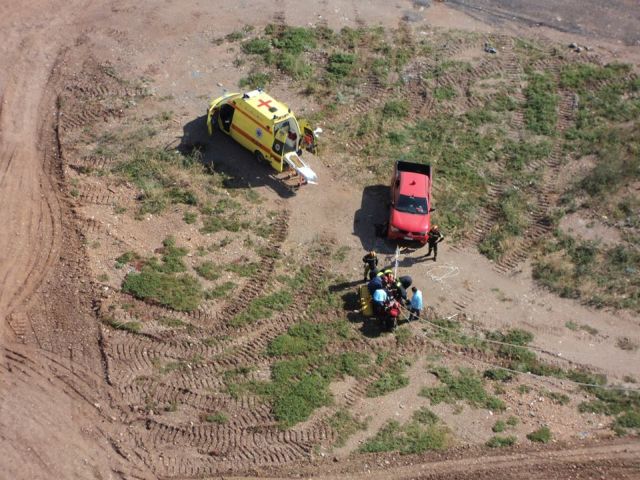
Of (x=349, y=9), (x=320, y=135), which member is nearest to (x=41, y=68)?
(x=320, y=135)

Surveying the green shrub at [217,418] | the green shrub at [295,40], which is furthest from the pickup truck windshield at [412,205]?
the green shrub at [295,40]

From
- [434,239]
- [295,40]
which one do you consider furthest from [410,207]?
[295,40]

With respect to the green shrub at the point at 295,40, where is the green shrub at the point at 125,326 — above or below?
below

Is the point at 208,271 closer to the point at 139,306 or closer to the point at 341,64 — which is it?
the point at 139,306

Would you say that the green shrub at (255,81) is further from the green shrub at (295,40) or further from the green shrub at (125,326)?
the green shrub at (125,326)

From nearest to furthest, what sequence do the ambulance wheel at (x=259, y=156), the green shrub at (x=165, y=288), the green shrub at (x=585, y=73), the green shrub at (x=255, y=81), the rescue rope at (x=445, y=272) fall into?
the green shrub at (x=165, y=288) → the rescue rope at (x=445, y=272) → the ambulance wheel at (x=259, y=156) → the green shrub at (x=255, y=81) → the green shrub at (x=585, y=73)

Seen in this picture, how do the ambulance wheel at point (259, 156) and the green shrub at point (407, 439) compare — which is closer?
the green shrub at point (407, 439)

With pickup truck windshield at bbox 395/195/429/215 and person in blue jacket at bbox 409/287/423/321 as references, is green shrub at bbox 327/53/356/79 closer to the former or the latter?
pickup truck windshield at bbox 395/195/429/215

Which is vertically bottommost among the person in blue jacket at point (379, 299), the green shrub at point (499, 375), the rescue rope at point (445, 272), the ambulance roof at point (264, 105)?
the green shrub at point (499, 375)
